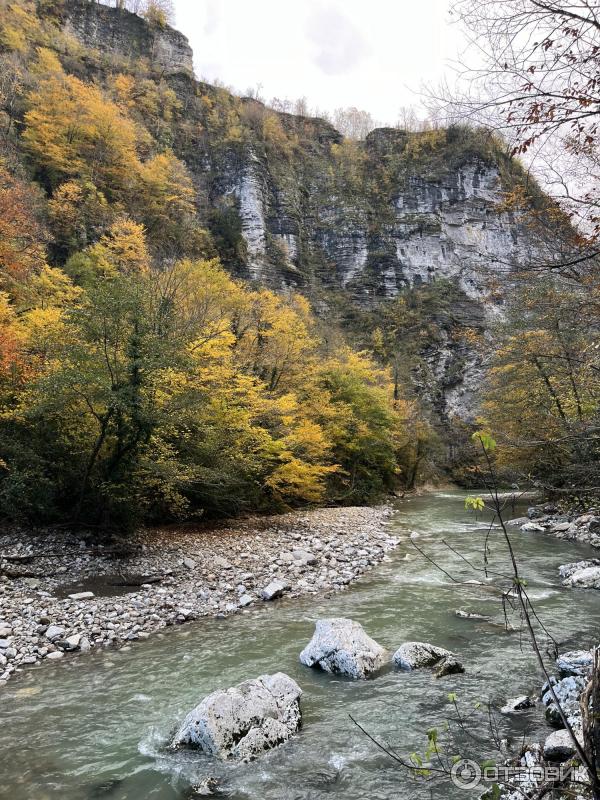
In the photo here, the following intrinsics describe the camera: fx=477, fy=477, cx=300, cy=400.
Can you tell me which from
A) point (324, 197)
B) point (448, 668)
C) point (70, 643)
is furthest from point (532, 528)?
point (324, 197)

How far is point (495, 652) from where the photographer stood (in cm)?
663

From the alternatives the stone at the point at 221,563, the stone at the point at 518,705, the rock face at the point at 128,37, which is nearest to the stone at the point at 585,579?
the stone at the point at 518,705

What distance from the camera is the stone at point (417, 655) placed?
634cm

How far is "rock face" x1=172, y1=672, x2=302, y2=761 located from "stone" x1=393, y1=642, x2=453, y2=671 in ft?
5.97

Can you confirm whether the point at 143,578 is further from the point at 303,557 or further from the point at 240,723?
the point at 240,723

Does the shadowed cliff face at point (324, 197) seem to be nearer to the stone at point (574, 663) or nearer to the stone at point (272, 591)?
the stone at point (272, 591)

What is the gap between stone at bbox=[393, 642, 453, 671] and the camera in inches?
250

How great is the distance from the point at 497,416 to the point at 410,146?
184 ft

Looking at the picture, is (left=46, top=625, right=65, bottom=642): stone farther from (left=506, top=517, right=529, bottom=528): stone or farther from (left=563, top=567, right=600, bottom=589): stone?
(left=506, top=517, right=529, bottom=528): stone

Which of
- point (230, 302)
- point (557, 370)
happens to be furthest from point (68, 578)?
point (230, 302)

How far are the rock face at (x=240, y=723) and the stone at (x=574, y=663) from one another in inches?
121

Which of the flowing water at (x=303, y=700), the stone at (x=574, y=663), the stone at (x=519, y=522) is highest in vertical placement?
the stone at (x=574, y=663)

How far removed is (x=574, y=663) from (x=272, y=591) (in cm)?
556

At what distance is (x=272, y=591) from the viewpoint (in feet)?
31.3
